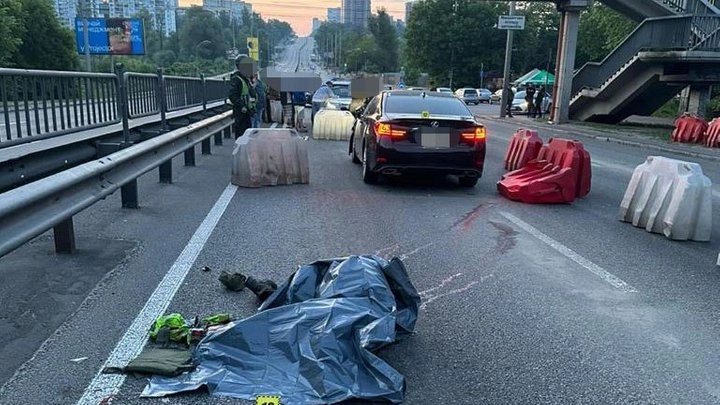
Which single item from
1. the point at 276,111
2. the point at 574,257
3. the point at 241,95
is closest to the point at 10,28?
the point at 276,111

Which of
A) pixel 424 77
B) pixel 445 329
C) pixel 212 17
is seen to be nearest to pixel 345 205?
pixel 445 329

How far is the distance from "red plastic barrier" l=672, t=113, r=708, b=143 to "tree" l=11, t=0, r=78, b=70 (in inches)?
1715

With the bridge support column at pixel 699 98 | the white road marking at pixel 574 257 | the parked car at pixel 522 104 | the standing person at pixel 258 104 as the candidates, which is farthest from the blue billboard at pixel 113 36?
the white road marking at pixel 574 257

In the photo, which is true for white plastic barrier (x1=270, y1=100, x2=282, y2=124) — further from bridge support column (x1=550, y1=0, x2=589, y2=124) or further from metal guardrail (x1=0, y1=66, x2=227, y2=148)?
bridge support column (x1=550, y1=0, x2=589, y2=124)

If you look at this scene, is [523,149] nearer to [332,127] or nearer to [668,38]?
[332,127]

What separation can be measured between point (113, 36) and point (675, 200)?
53011 mm

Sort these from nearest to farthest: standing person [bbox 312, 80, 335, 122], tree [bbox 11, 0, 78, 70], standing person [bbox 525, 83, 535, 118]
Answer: standing person [bbox 312, 80, 335, 122] → standing person [bbox 525, 83, 535, 118] → tree [bbox 11, 0, 78, 70]

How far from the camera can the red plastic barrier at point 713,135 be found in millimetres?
18094

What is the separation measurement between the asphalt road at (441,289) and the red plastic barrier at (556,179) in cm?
26

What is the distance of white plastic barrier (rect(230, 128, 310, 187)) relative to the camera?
9.57 metres

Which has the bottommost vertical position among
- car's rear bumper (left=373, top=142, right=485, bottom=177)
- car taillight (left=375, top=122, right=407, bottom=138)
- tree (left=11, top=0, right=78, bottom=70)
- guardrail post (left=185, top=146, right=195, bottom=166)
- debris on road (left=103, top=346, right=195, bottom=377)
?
guardrail post (left=185, top=146, right=195, bottom=166)

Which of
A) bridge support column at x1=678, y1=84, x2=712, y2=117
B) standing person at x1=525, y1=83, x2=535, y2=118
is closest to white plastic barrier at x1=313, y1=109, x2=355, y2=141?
bridge support column at x1=678, y1=84, x2=712, y2=117

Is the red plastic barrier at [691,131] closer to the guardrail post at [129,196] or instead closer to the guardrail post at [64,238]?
the guardrail post at [129,196]

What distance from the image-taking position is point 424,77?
7950 cm
